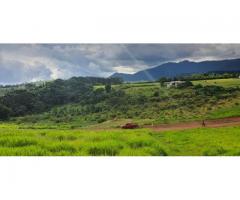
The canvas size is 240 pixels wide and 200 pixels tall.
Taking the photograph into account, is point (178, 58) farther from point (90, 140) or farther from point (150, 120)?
point (90, 140)

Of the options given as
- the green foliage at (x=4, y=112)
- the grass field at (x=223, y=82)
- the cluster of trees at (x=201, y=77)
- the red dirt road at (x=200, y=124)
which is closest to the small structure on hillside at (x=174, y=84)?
the cluster of trees at (x=201, y=77)

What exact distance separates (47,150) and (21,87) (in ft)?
4.16

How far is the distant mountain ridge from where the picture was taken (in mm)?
9516

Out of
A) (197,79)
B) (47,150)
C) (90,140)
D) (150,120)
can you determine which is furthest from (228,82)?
(47,150)

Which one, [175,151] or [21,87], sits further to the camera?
[21,87]

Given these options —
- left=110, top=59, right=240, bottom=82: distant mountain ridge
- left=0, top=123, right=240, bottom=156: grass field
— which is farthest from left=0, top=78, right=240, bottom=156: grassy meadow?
left=110, top=59, right=240, bottom=82: distant mountain ridge

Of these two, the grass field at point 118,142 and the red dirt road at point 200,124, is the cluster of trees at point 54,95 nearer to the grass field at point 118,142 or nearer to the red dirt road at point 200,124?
the grass field at point 118,142

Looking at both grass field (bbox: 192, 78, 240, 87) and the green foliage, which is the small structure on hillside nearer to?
grass field (bbox: 192, 78, 240, 87)

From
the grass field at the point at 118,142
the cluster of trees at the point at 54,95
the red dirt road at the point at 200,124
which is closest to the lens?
the grass field at the point at 118,142

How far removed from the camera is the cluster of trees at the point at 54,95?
379 inches

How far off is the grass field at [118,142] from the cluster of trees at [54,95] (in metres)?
0.36

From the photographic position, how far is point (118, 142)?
9.19 m

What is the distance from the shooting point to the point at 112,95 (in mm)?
9664

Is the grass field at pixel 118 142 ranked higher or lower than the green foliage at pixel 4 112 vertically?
lower
